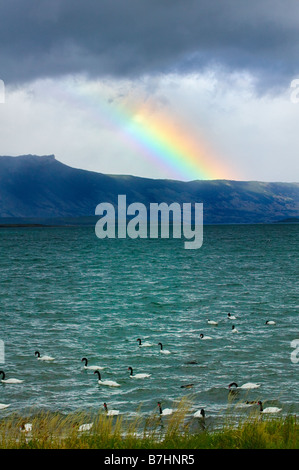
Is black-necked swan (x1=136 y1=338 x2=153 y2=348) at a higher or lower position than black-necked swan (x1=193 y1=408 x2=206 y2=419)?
higher

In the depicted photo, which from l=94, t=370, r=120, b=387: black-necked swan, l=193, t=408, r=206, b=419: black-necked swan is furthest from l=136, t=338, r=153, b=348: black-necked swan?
l=193, t=408, r=206, b=419: black-necked swan

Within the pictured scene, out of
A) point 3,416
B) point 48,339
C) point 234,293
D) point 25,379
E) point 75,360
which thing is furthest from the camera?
point 234,293

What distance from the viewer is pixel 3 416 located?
64.6 ft

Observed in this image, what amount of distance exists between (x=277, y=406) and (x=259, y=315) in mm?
20013

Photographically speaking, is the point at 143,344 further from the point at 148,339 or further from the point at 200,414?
the point at 200,414

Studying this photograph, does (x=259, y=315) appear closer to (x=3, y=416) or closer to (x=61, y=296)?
(x=61, y=296)

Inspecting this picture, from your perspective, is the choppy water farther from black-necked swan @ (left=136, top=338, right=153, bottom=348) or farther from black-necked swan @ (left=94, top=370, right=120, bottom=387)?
black-necked swan @ (left=136, top=338, right=153, bottom=348)

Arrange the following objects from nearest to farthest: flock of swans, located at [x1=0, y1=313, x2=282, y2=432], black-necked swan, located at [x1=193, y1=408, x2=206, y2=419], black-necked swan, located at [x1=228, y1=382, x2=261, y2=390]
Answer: black-necked swan, located at [x1=193, y1=408, x2=206, y2=419]
flock of swans, located at [x1=0, y1=313, x2=282, y2=432]
black-necked swan, located at [x1=228, y1=382, x2=261, y2=390]

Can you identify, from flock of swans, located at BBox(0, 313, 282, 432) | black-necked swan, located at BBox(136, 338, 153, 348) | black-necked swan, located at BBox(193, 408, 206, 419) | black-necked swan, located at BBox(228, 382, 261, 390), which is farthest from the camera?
black-necked swan, located at BBox(136, 338, 153, 348)

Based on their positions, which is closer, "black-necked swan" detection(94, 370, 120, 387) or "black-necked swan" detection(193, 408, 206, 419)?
"black-necked swan" detection(193, 408, 206, 419)

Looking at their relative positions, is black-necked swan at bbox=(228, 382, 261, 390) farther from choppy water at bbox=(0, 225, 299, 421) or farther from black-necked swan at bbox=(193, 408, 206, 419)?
A: black-necked swan at bbox=(193, 408, 206, 419)

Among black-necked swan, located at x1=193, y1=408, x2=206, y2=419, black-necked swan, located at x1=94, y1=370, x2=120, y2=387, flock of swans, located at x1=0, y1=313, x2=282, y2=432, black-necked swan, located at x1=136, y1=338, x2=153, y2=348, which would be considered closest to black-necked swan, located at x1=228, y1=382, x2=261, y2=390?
flock of swans, located at x1=0, y1=313, x2=282, y2=432
